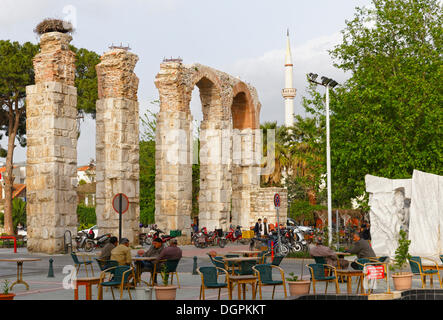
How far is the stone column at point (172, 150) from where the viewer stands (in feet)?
107

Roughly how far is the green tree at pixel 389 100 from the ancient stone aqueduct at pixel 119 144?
20.6ft

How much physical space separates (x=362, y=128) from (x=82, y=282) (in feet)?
72.9

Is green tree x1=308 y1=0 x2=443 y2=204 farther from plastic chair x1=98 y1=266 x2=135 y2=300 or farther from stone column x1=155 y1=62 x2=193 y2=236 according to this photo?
plastic chair x1=98 y1=266 x2=135 y2=300

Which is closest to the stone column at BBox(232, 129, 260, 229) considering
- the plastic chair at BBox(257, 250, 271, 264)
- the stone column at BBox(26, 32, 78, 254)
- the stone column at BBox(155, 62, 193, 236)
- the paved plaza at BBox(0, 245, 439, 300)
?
the stone column at BBox(155, 62, 193, 236)

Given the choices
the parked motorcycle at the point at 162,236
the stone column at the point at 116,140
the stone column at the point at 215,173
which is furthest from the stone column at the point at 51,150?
the stone column at the point at 215,173

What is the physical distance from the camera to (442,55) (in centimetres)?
3394

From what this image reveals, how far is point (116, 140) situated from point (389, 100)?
12.5 metres

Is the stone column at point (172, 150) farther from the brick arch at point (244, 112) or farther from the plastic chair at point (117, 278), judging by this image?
the plastic chair at point (117, 278)

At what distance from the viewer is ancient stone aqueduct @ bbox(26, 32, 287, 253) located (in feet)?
88.3

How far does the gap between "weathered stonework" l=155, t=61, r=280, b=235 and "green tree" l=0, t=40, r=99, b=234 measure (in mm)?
11033

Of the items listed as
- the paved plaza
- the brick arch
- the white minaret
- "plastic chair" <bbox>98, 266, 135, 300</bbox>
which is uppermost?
the white minaret

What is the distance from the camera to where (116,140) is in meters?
29.7
